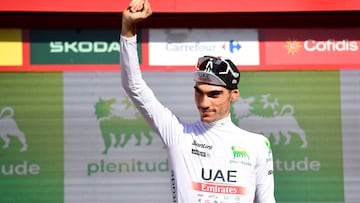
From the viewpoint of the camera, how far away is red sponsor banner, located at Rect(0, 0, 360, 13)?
22.9ft

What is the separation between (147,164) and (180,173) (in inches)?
161

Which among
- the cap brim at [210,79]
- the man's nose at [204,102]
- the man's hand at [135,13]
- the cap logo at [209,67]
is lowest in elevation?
the man's nose at [204,102]

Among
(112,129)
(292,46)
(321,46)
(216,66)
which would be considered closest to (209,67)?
(216,66)

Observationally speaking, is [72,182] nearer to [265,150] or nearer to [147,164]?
[147,164]

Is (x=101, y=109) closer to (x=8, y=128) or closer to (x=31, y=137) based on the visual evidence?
(x=31, y=137)

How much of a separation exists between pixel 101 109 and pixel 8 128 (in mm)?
974

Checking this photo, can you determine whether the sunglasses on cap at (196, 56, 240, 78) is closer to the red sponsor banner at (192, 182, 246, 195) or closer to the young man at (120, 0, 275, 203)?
the young man at (120, 0, 275, 203)

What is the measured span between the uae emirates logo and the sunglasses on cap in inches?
161

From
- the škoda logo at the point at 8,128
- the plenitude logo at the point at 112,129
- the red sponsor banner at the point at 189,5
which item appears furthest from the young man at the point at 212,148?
the škoda logo at the point at 8,128

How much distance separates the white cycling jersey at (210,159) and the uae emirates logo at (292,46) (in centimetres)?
412

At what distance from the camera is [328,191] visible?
293 inches

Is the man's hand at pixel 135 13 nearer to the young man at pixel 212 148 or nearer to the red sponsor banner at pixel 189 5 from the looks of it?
the young man at pixel 212 148

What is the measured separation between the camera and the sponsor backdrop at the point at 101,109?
7266 mm

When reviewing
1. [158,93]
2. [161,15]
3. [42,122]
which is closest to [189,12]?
[161,15]
